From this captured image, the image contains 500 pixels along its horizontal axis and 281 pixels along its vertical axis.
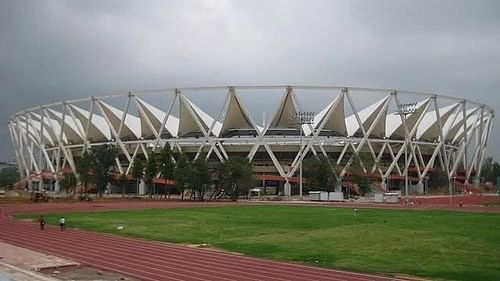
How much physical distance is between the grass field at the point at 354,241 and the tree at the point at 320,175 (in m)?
33.8

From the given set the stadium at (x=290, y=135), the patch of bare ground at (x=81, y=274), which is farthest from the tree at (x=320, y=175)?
the patch of bare ground at (x=81, y=274)

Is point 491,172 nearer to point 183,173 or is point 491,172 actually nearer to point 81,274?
point 183,173

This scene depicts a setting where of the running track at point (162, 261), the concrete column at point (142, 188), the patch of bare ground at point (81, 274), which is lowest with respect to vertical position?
the patch of bare ground at point (81, 274)

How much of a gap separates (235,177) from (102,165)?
623 inches

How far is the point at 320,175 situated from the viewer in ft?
196

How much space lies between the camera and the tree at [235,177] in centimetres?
5378

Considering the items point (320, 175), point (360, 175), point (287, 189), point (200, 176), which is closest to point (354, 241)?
point (200, 176)

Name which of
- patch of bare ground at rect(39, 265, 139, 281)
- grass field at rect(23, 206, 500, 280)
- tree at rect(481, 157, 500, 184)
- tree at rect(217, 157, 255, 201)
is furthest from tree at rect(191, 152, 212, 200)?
tree at rect(481, 157, 500, 184)

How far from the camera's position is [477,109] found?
254 ft

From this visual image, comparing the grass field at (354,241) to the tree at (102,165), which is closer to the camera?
the grass field at (354,241)

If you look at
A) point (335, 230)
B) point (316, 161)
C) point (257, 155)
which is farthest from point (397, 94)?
point (335, 230)

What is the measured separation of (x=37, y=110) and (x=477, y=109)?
6690cm

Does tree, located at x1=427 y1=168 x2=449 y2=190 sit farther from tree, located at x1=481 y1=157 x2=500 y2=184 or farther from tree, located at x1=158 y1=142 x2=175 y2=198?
tree, located at x1=158 y1=142 x2=175 y2=198

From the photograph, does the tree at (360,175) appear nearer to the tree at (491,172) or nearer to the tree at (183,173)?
the tree at (183,173)
